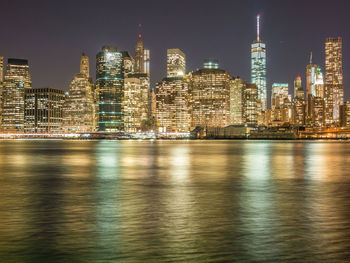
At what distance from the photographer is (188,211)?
16.7 meters

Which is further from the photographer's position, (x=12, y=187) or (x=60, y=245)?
(x=12, y=187)

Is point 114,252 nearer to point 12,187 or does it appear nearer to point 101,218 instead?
point 101,218

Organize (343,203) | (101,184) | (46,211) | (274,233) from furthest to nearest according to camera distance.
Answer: (101,184) < (343,203) < (46,211) < (274,233)

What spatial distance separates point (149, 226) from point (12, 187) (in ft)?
48.8

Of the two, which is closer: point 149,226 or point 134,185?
point 149,226

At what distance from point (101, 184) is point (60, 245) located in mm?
15717

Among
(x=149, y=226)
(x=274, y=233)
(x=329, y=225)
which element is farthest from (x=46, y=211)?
(x=329, y=225)

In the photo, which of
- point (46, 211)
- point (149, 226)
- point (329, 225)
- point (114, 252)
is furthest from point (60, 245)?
point (329, 225)

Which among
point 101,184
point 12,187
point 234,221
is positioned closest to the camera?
point 234,221

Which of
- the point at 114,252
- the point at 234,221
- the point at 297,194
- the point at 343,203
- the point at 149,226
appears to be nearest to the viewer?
the point at 114,252

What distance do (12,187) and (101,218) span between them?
12593 millimetres

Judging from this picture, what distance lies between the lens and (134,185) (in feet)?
86.0

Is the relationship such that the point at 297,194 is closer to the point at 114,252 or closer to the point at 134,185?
the point at 134,185

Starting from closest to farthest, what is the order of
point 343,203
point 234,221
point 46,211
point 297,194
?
point 234,221 < point 46,211 < point 343,203 < point 297,194
